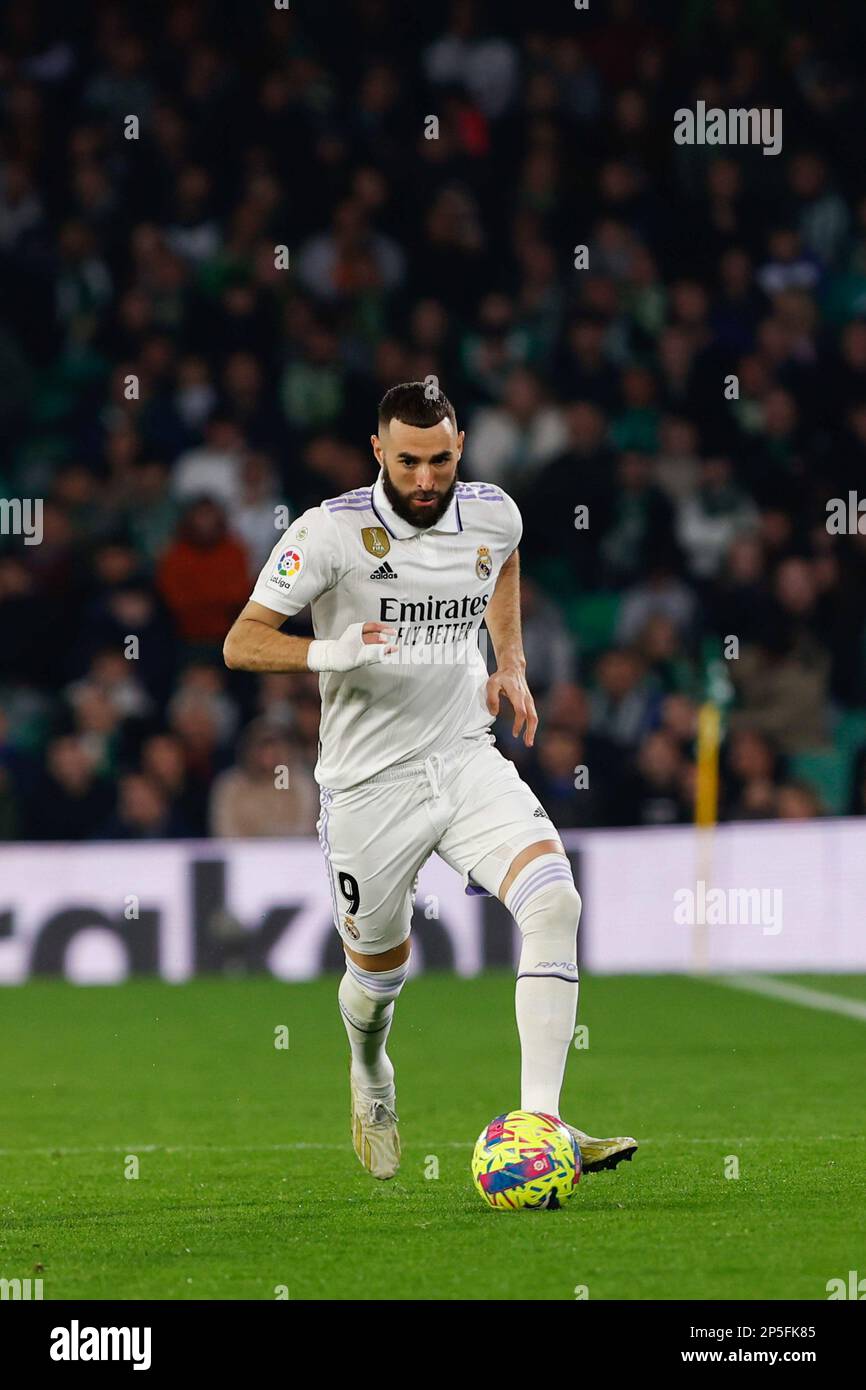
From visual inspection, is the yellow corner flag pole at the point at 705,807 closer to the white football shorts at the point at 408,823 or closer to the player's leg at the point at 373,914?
the player's leg at the point at 373,914

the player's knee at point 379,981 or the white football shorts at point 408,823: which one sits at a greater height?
the white football shorts at point 408,823

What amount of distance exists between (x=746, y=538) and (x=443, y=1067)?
7273 millimetres

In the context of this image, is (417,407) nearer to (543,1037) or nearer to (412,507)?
(412,507)

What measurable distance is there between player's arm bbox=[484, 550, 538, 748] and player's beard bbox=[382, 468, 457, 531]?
47cm

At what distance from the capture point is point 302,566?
6.70 m

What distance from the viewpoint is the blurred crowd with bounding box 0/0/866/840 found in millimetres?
15734

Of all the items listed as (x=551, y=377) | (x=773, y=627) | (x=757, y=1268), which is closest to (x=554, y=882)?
(x=757, y=1268)

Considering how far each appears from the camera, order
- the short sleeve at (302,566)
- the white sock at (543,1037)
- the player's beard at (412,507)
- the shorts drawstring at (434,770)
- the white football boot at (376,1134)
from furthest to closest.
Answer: the white football boot at (376,1134) < the shorts drawstring at (434,770) < the player's beard at (412,507) < the short sleeve at (302,566) < the white sock at (543,1037)

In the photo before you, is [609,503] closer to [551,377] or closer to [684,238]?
[551,377]

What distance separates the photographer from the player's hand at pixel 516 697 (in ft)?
22.5

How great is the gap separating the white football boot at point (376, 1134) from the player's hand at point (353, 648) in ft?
5.35

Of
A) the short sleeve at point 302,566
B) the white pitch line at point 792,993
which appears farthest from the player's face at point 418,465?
the white pitch line at point 792,993

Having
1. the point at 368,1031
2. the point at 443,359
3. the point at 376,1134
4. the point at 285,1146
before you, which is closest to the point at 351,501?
the point at 368,1031

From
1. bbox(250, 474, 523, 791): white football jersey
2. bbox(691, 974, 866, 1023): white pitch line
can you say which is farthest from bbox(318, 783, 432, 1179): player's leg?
bbox(691, 974, 866, 1023): white pitch line
